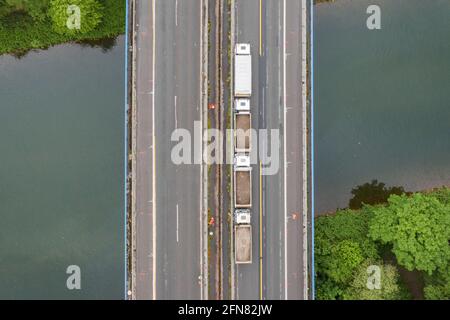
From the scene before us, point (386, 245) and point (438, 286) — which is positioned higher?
point (386, 245)

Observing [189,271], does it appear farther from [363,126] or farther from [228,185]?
[363,126]

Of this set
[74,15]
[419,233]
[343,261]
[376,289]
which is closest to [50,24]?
[74,15]

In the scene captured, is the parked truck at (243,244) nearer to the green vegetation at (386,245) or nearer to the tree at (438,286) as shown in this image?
the green vegetation at (386,245)

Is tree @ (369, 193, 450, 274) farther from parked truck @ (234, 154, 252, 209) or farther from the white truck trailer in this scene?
parked truck @ (234, 154, 252, 209)

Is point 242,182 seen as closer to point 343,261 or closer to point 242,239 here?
point 242,239

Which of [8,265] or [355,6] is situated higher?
[355,6]

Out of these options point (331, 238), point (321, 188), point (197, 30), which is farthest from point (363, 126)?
point (197, 30)
